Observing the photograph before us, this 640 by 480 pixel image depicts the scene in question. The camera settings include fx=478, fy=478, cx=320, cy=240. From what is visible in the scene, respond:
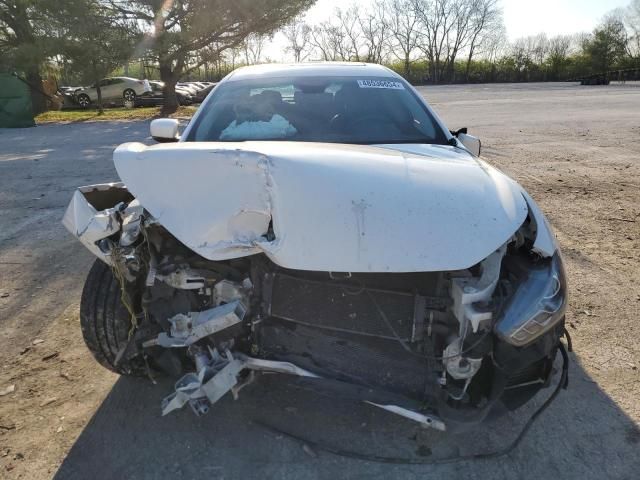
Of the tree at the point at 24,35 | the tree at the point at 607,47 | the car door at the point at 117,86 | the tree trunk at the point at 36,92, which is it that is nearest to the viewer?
the tree at the point at 24,35

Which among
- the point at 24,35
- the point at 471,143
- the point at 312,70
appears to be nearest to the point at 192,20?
the point at 24,35

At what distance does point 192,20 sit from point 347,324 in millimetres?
18079

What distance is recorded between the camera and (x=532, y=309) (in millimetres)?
1887

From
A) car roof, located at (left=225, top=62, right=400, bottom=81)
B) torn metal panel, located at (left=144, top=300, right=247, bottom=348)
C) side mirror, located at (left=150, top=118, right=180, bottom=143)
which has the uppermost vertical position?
car roof, located at (left=225, top=62, right=400, bottom=81)

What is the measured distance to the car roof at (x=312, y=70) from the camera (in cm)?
362

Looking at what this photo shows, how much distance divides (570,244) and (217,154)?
146 inches

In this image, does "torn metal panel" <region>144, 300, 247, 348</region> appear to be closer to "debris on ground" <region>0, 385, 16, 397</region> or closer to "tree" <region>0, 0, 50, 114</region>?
"debris on ground" <region>0, 385, 16, 397</region>

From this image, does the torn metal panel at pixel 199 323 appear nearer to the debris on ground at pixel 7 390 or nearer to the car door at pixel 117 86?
the debris on ground at pixel 7 390

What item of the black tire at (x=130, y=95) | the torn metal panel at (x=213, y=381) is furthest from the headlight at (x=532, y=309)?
the black tire at (x=130, y=95)

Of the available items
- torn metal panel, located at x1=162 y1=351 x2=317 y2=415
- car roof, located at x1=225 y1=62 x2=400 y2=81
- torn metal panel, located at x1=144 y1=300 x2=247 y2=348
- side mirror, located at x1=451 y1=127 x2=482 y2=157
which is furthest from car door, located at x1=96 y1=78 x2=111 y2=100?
torn metal panel, located at x1=162 y1=351 x2=317 y2=415

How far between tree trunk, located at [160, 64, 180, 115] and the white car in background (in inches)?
230

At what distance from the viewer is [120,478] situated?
6.61ft

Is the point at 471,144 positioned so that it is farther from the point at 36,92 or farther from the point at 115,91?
the point at 115,91

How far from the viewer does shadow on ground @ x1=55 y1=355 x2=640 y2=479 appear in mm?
2043
